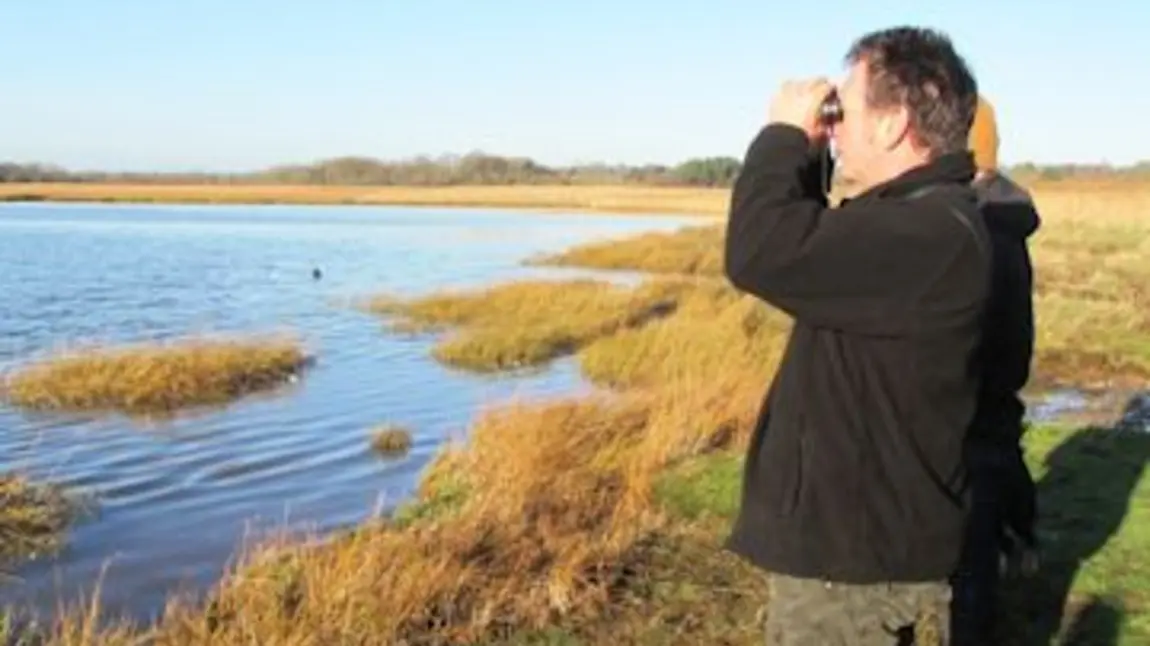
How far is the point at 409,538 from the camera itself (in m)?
6.54

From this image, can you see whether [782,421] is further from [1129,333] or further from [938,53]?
[1129,333]

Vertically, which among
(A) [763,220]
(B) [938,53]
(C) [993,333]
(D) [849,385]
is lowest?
(C) [993,333]

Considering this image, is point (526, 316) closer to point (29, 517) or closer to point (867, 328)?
point (29, 517)

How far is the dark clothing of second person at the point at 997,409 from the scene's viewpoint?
4953mm

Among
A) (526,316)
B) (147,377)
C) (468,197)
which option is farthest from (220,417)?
(468,197)

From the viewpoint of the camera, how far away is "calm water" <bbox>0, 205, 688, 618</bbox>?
30.8 feet

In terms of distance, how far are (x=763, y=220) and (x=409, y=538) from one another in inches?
175

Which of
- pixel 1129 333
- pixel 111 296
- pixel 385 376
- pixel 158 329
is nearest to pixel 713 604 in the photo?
pixel 385 376

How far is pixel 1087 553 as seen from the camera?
659cm

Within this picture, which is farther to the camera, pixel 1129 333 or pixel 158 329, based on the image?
pixel 158 329

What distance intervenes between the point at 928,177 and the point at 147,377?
1465cm

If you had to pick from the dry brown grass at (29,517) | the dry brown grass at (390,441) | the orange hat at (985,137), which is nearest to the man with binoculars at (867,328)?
the orange hat at (985,137)

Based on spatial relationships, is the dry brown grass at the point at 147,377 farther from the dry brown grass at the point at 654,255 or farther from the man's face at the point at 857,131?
the dry brown grass at the point at 654,255

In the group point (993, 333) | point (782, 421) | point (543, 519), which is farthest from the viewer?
point (543, 519)
